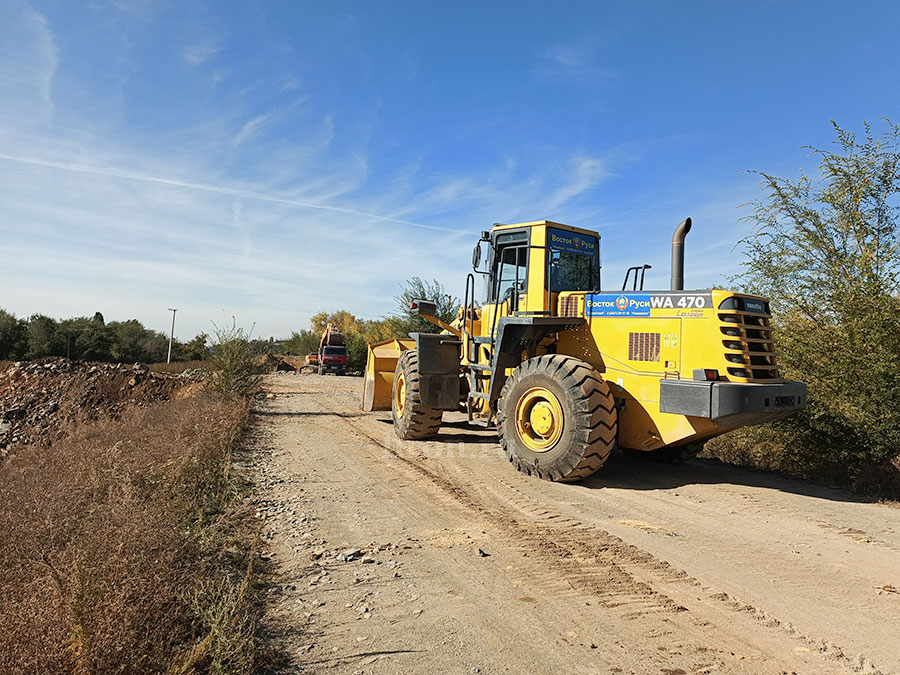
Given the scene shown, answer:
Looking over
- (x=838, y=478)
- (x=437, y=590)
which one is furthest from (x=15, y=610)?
(x=838, y=478)

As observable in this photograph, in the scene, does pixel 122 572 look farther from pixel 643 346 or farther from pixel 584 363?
pixel 643 346

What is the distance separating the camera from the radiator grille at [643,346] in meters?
7.25

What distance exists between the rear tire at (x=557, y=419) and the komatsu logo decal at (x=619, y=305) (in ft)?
2.97

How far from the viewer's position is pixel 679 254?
26.0 ft

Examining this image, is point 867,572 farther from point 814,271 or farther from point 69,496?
point 69,496

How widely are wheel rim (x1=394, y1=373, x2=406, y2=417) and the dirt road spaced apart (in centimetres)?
286

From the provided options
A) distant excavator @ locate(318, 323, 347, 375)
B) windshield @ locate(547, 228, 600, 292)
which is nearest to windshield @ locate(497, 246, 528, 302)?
windshield @ locate(547, 228, 600, 292)

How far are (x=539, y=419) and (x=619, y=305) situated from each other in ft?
6.11

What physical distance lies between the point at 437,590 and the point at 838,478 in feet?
21.4

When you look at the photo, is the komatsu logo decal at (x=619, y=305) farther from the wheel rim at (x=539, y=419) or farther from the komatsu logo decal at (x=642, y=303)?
the wheel rim at (x=539, y=419)

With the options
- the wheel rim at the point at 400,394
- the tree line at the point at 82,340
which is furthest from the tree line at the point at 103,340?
the wheel rim at the point at 400,394

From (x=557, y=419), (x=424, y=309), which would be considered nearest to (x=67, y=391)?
(x=424, y=309)

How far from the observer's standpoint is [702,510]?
6176 mm

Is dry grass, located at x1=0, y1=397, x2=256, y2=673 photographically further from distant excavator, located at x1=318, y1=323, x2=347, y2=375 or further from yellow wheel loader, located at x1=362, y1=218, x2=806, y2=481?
distant excavator, located at x1=318, y1=323, x2=347, y2=375
